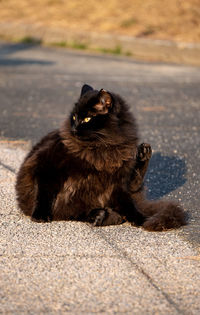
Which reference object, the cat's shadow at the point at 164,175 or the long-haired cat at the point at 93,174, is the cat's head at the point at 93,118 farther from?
the cat's shadow at the point at 164,175

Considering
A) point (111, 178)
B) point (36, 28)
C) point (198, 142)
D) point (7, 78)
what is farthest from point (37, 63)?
point (111, 178)

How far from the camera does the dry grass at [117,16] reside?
51.1ft

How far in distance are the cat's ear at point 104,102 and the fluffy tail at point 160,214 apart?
79cm

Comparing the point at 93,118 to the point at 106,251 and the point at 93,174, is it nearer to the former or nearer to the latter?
the point at 93,174

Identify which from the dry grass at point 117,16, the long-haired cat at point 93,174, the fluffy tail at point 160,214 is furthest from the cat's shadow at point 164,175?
the dry grass at point 117,16

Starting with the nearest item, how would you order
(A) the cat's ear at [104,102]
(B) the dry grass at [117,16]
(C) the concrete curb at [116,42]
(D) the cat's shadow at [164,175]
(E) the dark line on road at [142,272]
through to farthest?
(E) the dark line on road at [142,272], (A) the cat's ear at [104,102], (D) the cat's shadow at [164,175], (C) the concrete curb at [116,42], (B) the dry grass at [117,16]

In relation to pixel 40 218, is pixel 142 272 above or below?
above

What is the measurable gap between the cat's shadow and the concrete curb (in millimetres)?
7664

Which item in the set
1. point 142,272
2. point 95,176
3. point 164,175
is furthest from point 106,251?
point 164,175

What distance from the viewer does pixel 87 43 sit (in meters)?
15.0

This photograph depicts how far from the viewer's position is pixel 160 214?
4129mm

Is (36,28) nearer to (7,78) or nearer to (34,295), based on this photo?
(7,78)

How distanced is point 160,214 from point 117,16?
548 inches

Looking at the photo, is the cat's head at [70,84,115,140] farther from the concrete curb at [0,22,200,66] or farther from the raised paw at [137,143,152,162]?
the concrete curb at [0,22,200,66]
